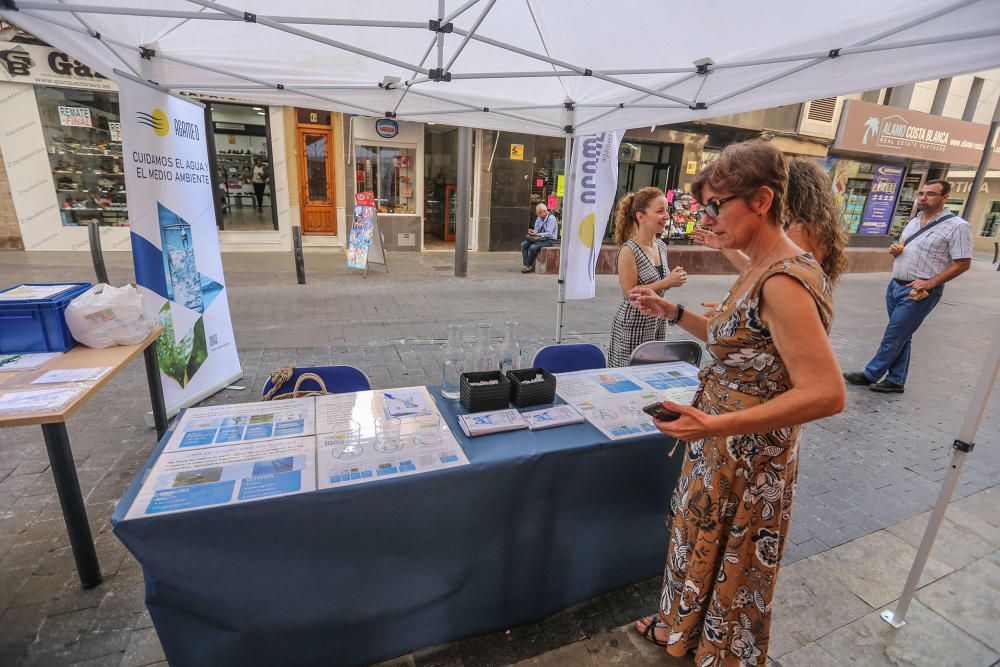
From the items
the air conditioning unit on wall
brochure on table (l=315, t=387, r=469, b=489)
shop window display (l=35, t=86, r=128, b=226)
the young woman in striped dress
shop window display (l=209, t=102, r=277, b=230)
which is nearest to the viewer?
brochure on table (l=315, t=387, r=469, b=489)

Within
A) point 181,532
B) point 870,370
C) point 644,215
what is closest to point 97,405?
point 181,532

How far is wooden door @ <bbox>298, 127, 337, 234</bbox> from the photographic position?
12.2m

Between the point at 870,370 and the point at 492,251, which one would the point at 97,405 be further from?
the point at 492,251

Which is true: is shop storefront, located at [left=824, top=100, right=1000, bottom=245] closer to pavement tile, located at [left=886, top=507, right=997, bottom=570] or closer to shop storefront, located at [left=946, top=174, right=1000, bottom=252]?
shop storefront, located at [left=946, top=174, right=1000, bottom=252]

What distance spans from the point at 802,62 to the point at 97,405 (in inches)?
225

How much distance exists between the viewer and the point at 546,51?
3689mm

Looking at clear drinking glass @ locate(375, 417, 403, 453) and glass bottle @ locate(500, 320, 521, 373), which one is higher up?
glass bottle @ locate(500, 320, 521, 373)

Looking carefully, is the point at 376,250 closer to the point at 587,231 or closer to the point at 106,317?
the point at 587,231

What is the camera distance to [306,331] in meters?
6.10

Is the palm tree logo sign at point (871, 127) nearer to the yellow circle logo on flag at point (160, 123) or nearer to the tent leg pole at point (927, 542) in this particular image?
the tent leg pole at point (927, 542)

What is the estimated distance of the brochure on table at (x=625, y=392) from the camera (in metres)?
2.13

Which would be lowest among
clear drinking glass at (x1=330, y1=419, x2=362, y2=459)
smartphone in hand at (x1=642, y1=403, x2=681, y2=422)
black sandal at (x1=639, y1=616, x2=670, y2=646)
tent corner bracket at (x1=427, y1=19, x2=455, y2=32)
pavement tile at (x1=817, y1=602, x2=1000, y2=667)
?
pavement tile at (x1=817, y1=602, x2=1000, y2=667)

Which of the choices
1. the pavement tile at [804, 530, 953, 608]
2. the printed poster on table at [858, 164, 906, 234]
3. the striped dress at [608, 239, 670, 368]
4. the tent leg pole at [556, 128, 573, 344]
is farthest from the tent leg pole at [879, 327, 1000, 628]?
the printed poster on table at [858, 164, 906, 234]

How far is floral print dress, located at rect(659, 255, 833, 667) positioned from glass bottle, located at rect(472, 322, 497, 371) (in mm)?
989
